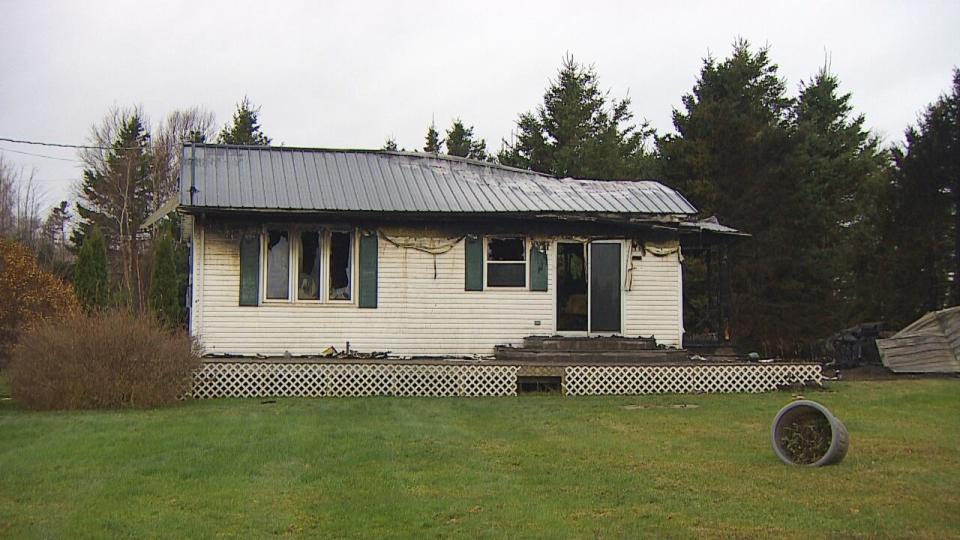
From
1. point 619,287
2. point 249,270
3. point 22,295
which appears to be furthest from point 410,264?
point 22,295

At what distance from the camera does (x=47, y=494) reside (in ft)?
25.4

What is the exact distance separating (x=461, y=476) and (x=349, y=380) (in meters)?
7.81

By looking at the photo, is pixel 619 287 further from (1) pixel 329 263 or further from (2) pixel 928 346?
(2) pixel 928 346

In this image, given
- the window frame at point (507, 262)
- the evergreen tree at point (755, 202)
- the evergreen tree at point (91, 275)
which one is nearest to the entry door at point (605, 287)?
the window frame at point (507, 262)

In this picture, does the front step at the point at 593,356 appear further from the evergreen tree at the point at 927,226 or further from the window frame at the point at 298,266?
the evergreen tree at the point at 927,226

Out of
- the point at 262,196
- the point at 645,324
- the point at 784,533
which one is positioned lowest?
the point at 784,533

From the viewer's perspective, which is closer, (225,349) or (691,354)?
(225,349)

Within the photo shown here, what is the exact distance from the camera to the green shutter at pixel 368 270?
17500 millimetres

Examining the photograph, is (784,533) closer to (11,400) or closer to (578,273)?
(11,400)

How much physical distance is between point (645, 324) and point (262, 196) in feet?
23.8

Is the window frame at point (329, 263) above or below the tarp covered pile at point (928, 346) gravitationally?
above

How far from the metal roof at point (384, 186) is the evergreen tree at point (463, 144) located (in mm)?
24951

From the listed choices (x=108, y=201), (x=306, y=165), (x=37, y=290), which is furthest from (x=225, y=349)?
(x=108, y=201)

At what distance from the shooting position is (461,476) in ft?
28.0
